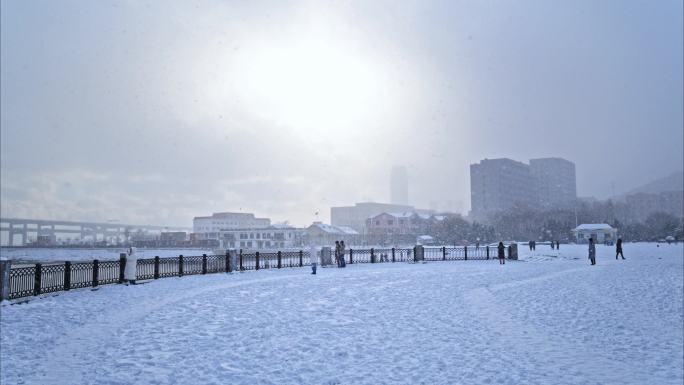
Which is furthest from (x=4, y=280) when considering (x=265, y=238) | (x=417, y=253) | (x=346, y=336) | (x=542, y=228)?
(x=265, y=238)

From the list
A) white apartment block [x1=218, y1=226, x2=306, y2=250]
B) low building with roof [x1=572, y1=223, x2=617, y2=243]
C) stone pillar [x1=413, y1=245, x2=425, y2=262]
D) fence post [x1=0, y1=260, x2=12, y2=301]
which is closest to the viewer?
fence post [x1=0, y1=260, x2=12, y2=301]

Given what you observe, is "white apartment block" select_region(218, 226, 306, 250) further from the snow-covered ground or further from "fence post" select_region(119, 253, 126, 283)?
the snow-covered ground

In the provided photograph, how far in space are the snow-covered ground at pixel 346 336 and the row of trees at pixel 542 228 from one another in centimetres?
8473

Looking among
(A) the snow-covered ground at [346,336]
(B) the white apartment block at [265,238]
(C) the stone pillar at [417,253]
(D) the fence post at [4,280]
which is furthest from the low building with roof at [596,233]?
(D) the fence post at [4,280]

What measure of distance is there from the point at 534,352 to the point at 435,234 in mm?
116229

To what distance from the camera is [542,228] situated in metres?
118

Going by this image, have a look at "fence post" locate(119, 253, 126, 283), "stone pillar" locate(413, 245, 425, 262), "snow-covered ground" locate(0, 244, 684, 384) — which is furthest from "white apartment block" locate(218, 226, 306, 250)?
"snow-covered ground" locate(0, 244, 684, 384)

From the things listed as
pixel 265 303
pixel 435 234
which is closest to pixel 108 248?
pixel 435 234

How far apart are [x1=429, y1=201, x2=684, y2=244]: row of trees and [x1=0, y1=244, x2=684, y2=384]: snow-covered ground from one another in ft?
278

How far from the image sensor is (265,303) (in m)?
15.1

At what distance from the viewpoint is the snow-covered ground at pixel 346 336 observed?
27.4ft

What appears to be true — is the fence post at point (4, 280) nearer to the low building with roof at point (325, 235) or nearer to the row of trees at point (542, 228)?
the row of trees at point (542, 228)

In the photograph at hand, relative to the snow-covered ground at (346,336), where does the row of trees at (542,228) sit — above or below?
above

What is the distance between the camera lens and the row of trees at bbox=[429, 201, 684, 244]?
109 meters
